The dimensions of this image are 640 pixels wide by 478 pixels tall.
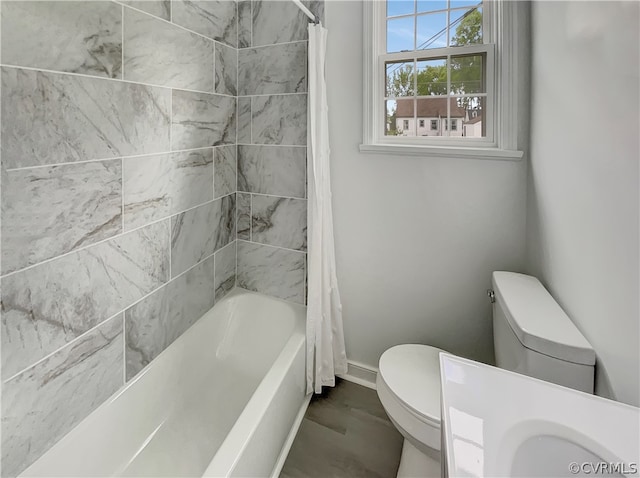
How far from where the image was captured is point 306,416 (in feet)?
5.83

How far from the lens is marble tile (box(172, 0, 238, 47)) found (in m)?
1.55

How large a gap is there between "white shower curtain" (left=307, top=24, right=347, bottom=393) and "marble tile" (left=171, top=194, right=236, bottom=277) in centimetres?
57

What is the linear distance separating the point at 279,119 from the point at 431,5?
97 cm

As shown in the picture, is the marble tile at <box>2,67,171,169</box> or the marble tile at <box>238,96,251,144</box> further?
the marble tile at <box>238,96,251,144</box>

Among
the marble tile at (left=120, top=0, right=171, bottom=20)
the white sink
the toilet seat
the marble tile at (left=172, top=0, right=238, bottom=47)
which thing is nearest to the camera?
the white sink

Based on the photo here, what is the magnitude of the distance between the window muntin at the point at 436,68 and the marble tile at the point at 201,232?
3.41ft

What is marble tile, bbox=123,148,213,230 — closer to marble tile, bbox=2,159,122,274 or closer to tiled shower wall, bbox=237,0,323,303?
marble tile, bbox=2,159,122,274

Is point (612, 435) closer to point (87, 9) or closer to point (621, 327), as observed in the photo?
point (621, 327)

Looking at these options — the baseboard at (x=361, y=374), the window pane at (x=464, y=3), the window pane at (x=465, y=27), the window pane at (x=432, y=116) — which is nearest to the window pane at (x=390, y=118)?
the window pane at (x=432, y=116)

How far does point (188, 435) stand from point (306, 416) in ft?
1.90

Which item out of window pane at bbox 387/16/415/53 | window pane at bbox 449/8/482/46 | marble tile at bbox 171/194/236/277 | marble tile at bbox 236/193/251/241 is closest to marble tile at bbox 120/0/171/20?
marble tile at bbox 171/194/236/277

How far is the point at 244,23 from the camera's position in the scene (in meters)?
1.94

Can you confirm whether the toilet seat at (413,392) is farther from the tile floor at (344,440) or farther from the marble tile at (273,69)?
the marble tile at (273,69)

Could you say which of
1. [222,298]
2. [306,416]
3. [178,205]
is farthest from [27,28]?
[306,416]
